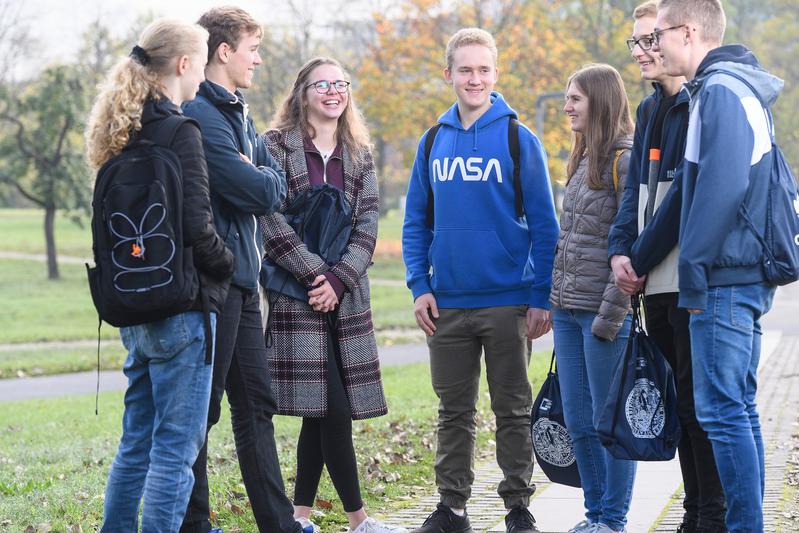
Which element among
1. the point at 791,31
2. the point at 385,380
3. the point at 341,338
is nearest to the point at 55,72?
the point at 385,380

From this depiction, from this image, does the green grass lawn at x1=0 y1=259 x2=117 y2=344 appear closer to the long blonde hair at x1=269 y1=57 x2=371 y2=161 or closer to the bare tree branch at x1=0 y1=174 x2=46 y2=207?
the bare tree branch at x1=0 y1=174 x2=46 y2=207

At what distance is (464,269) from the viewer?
18.0ft

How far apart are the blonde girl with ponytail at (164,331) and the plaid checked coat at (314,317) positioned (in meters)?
1.03

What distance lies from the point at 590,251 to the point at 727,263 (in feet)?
3.01

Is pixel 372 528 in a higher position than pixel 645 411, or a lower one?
lower

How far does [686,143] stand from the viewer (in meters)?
4.55

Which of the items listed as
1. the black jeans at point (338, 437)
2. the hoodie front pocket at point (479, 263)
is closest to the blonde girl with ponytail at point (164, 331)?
the black jeans at point (338, 437)

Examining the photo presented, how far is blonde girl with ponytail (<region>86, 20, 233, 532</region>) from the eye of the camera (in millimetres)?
4113

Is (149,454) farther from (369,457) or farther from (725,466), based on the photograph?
(369,457)

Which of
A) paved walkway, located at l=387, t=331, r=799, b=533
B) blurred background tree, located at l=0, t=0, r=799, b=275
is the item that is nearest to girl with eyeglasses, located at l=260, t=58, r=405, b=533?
paved walkway, located at l=387, t=331, r=799, b=533

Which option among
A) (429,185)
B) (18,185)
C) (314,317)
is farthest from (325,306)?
(18,185)

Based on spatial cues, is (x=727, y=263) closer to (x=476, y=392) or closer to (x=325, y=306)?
(x=476, y=392)

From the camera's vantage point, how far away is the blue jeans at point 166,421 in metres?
4.13

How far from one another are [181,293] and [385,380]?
34.1ft
